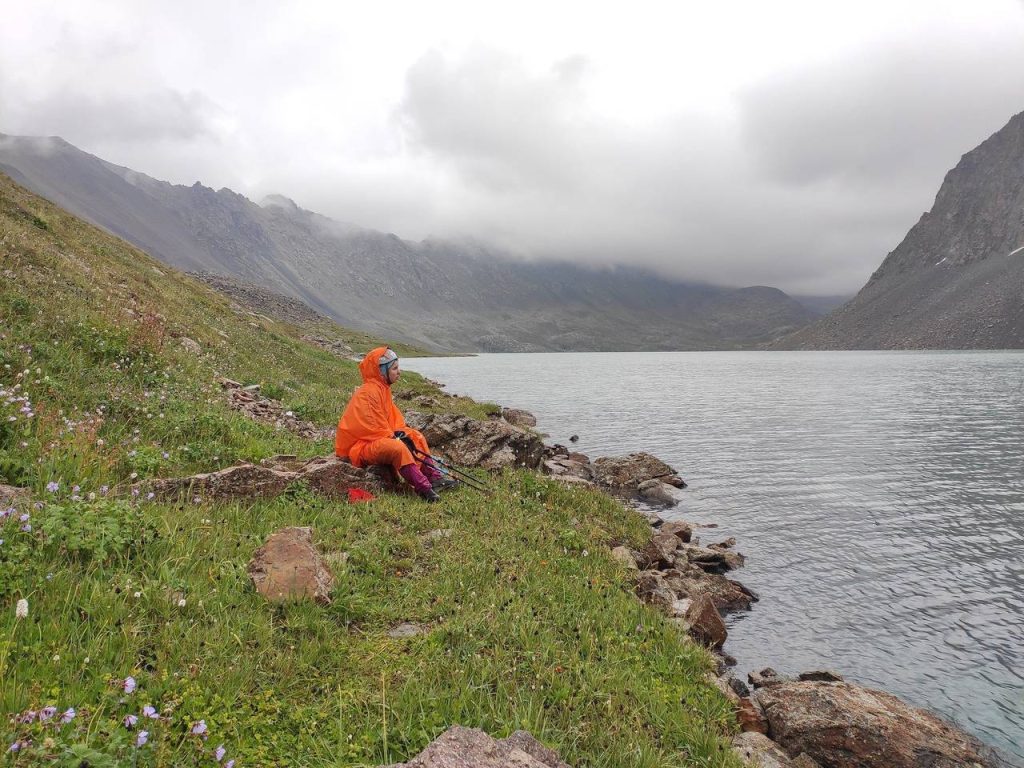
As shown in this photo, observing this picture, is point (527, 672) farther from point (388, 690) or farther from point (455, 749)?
point (455, 749)

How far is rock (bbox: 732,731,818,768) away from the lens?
20.7 ft

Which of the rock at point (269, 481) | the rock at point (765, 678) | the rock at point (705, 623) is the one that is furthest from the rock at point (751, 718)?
the rock at point (269, 481)

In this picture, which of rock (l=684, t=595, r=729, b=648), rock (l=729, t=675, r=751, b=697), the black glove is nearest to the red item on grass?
the black glove

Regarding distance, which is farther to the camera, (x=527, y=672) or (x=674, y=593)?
(x=674, y=593)

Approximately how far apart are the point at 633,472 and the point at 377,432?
52.3 ft

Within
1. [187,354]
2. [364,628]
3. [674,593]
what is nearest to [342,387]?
[187,354]

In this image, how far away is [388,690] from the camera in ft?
17.2

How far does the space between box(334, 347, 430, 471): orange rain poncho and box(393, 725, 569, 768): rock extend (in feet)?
23.9

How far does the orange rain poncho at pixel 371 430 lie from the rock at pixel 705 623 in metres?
5.94

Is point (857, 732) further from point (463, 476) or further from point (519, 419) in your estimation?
point (519, 419)

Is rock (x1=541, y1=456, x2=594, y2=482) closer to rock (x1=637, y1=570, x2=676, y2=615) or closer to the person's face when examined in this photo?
rock (x1=637, y1=570, x2=676, y2=615)

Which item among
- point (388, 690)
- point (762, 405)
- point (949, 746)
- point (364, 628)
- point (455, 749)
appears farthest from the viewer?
point (762, 405)

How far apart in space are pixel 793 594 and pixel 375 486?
9970 millimetres

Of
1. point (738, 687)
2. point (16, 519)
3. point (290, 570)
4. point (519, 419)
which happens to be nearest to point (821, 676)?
point (738, 687)
